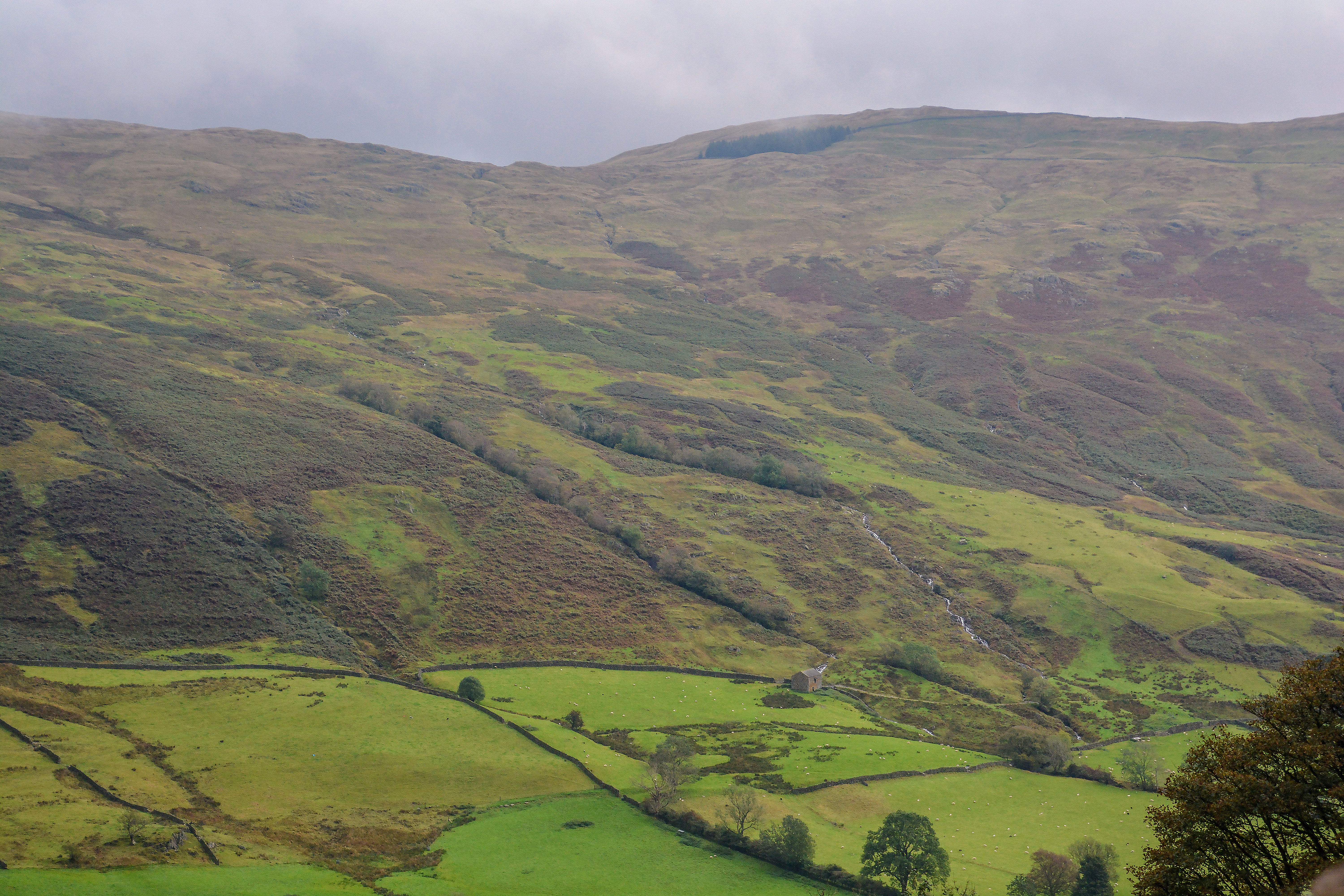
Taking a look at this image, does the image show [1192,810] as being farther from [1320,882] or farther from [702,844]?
[702,844]

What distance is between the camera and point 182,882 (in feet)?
129

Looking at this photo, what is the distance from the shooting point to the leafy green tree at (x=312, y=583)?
86875mm

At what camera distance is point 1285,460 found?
16700 centimetres

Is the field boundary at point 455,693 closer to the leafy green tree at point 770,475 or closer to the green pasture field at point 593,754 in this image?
the green pasture field at point 593,754

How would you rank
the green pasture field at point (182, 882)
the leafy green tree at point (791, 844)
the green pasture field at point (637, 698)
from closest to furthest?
the green pasture field at point (182, 882), the leafy green tree at point (791, 844), the green pasture field at point (637, 698)

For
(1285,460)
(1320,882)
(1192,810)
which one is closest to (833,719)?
(1192,810)

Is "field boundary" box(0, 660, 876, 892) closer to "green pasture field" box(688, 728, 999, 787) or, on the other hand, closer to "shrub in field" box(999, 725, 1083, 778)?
"green pasture field" box(688, 728, 999, 787)

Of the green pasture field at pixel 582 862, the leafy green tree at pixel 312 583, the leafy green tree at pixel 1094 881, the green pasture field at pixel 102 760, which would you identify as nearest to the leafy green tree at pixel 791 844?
the green pasture field at pixel 582 862

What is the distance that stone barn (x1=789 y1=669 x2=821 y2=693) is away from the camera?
3278 inches

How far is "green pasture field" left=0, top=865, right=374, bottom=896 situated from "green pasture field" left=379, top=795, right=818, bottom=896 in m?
3.30

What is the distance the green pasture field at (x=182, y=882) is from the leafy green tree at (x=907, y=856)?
84.9ft

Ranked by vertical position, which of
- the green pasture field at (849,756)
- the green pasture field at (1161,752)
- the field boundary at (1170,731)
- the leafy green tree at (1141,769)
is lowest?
the field boundary at (1170,731)

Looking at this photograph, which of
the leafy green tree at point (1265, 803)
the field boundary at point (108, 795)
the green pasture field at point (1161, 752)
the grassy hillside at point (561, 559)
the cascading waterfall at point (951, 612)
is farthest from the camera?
the cascading waterfall at point (951, 612)

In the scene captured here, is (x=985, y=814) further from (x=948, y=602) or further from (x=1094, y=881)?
(x=948, y=602)
